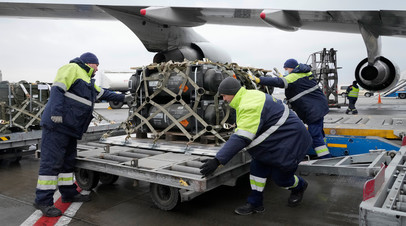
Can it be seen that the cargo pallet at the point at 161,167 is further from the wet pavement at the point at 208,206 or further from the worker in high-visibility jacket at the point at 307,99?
the worker in high-visibility jacket at the point at 307,99

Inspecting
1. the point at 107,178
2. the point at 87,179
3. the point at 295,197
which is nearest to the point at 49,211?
the point at 87,179

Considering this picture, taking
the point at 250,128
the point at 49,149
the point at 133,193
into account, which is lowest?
the point at 133,193

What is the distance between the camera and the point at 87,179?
4914mm

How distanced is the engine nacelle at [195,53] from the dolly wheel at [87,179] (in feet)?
13.7

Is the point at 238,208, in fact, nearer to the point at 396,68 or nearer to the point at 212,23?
the point at 212,23

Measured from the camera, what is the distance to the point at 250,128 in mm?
3309

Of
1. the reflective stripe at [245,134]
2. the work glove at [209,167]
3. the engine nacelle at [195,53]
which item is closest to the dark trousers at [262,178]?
the reflective stripe at [245,134]

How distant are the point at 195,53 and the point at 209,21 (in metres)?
1.06

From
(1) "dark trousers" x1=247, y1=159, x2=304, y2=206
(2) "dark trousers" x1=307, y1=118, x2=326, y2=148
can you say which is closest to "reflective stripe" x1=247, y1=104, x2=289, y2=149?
(1) "dark trousers" x1=247, y1=159, x2=304, y2=206

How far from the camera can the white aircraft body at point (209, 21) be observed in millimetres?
6891

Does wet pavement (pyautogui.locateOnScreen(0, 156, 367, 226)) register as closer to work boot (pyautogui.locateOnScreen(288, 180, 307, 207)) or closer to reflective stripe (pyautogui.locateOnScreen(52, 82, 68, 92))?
work boot (pyautogui.locateOnScreen(288, 180, 307, 207))

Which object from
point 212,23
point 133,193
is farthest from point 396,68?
point 133,193

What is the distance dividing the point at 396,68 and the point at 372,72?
2.43 feet

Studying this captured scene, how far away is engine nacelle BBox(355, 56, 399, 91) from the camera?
27.1 feet
